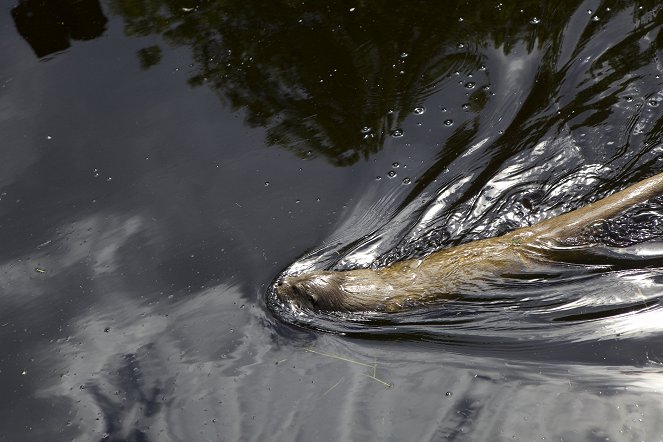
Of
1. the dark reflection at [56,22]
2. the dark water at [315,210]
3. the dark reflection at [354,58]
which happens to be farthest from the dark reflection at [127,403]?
the dark reflection at [56,22]

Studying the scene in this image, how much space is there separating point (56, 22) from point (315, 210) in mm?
3154

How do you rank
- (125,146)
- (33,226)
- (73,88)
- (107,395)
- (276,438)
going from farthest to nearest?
(73,88) < (125,146) < (33,226) < (107,395) < (276,438)

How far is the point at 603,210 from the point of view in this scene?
4.48 meters

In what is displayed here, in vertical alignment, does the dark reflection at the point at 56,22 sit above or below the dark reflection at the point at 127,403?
above

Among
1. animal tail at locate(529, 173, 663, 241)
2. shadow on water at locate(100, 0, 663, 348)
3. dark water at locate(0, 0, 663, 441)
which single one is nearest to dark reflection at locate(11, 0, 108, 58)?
dark water at locate(0, 0, 663, 441)

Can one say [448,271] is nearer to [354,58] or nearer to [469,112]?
[469,112]

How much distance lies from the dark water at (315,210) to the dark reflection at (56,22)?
0.08 ft

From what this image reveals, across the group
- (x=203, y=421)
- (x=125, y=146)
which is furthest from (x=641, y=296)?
(x=125, y=146)

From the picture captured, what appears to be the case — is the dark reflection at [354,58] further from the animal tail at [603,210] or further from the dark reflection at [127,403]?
the dark reflection at [127,403]

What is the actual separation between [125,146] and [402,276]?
2.31 meters

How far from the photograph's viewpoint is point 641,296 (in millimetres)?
4402

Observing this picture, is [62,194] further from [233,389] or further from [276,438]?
[276,438]

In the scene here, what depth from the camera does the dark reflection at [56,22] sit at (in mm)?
6625

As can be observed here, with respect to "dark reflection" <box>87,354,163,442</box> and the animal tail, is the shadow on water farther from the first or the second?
"dark reflection" <box>87,354,163,442</box>
